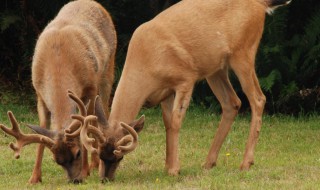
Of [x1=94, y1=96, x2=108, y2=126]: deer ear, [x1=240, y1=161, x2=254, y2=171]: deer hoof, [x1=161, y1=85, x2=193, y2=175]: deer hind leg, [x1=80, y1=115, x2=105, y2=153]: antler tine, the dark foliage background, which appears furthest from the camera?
the dark foliage background

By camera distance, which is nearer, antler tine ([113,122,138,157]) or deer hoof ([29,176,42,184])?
antler tine ([113,122,138,157])

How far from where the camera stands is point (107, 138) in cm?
995

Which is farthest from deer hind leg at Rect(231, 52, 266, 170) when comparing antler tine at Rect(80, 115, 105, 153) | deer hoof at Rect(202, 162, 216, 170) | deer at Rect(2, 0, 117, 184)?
antler tine at Rect(80, 115, 105, 153)

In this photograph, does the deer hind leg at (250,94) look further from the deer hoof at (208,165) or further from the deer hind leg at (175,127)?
the deer hind leg at (175,127)

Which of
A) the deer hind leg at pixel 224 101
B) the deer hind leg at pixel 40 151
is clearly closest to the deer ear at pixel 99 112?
the deer hind leg at pixel 40 151

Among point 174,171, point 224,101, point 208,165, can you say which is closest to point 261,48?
point 224,101

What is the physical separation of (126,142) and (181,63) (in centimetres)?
139

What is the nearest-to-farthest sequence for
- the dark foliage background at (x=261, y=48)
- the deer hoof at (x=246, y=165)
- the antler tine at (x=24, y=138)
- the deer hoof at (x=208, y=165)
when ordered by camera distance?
the antler tine at (x=24, y=138)
the deer hoof at (x=246, y=165)
the deer hoof at (x=208, y=165)
the dark foliage background at (x=261, y=48)

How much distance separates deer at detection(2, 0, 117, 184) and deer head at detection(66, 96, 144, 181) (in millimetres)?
203

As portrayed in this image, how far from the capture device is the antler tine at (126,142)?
980 centimetres

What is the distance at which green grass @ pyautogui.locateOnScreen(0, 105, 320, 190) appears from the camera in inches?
385

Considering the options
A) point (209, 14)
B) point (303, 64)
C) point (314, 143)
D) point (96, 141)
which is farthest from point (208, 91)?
point (96, 141)

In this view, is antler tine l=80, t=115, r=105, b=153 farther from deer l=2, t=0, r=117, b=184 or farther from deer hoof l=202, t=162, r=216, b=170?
deer hoof l=202, t=162, r=216, b=170

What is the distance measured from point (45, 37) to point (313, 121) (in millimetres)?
5108
